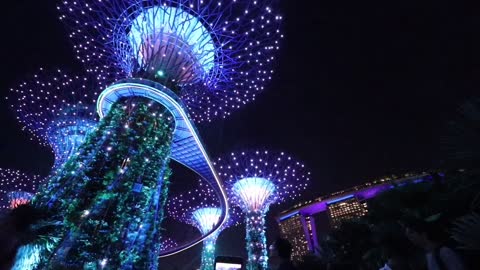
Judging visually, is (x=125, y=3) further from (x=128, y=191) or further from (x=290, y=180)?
(x=290, y=180)

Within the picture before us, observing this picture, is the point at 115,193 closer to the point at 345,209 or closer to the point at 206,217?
the point at 206,217

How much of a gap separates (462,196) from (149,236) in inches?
389

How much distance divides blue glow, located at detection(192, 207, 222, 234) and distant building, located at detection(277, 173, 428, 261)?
100 ft

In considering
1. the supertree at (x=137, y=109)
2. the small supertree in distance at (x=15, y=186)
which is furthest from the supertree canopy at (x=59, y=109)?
the small supertree in distance at (x=15, y=186)

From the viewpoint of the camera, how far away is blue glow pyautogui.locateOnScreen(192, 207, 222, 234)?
30578mm

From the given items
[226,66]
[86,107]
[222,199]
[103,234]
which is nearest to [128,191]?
[103,234]

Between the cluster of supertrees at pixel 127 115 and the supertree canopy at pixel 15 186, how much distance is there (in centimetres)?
1118

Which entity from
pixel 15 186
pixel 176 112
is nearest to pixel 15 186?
pixel 15 186

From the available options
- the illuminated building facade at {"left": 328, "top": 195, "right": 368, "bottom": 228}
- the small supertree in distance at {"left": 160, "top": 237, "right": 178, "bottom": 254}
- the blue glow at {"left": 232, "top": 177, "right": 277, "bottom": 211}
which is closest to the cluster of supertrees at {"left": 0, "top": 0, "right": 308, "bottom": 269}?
the blue glow at {"left": 232, "top": 177, "right": 277, "bottom": 211}

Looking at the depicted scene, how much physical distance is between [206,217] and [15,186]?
19.6 meters

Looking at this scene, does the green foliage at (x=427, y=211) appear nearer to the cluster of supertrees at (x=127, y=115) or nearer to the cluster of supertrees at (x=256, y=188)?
the cluster of supertrees at (x=127, y=115)

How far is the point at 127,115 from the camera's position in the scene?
36.4 ft

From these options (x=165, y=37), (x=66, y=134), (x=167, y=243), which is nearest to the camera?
(x=165, y=37)

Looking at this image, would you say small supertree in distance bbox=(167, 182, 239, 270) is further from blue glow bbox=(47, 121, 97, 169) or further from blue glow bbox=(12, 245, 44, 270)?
blue glow bbox=(12, 245, 44, 270)
